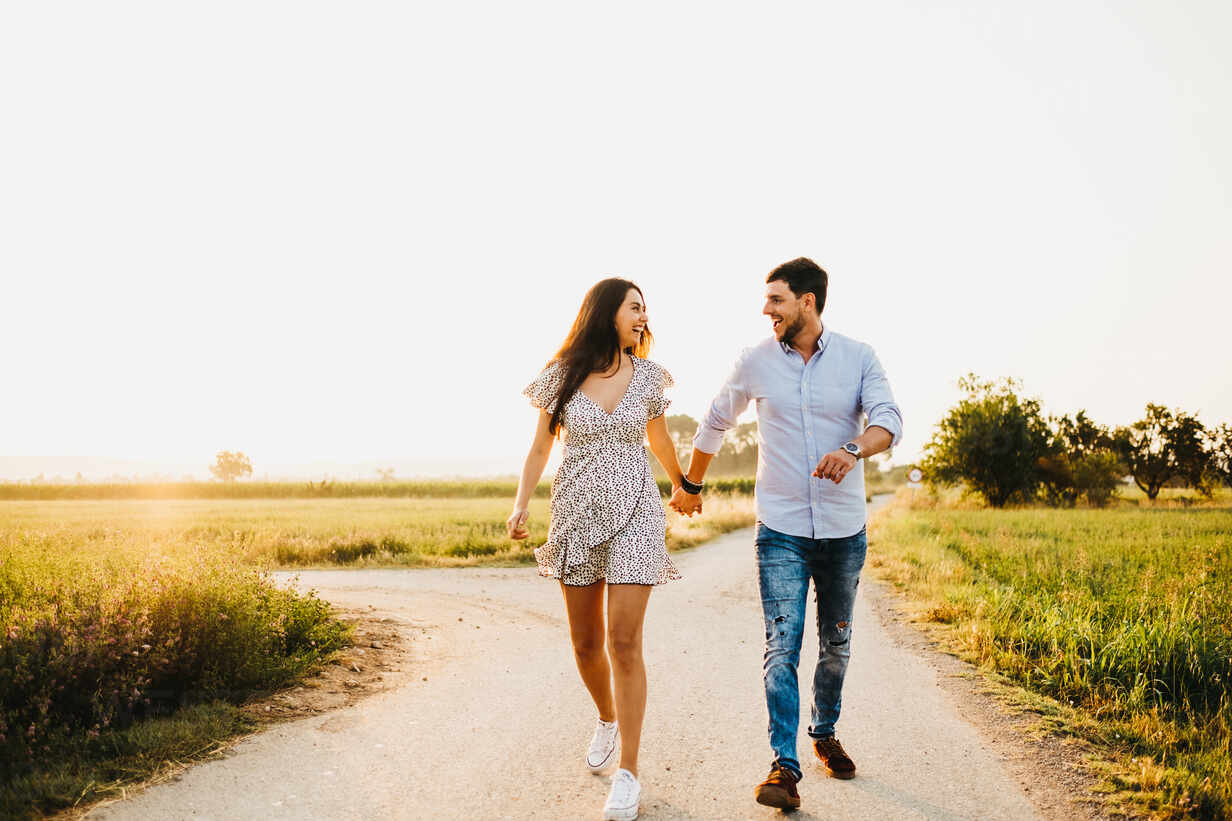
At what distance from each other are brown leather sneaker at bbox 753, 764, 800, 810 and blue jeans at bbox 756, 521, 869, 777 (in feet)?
0.19

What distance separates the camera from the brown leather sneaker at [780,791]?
12.1ft

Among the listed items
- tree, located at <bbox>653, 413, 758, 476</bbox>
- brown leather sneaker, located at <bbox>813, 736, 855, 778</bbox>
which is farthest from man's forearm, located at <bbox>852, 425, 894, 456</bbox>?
tree, located at <bbox>653, 413, 758, 476</bbox>

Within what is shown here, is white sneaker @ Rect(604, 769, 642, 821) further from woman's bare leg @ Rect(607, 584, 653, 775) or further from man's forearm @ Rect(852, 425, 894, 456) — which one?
man's forearm @ Rect(852, 425, 894, 456)

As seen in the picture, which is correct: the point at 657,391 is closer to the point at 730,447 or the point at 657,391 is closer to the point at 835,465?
the point at 835,465

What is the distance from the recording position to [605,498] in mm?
3893

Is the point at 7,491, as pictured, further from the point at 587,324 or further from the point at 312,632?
the point at 587,324

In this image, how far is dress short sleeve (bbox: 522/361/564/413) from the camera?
159 inches

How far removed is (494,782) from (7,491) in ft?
167

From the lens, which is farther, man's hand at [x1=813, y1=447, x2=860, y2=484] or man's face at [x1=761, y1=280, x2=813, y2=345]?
man's face at [x1=761, y1=280, x2=813, y2=345]

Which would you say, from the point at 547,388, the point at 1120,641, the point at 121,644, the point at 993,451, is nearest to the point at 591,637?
the point at 547,388

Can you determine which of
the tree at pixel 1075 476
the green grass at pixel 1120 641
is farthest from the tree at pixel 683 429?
the green grass at pixel 1120 641

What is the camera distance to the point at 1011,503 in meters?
41.5

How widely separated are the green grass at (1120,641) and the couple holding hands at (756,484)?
5.43 feet

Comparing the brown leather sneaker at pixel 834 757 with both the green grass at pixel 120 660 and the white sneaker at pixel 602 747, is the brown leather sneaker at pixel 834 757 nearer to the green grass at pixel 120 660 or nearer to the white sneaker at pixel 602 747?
the white sneaker at pixel 602 747
